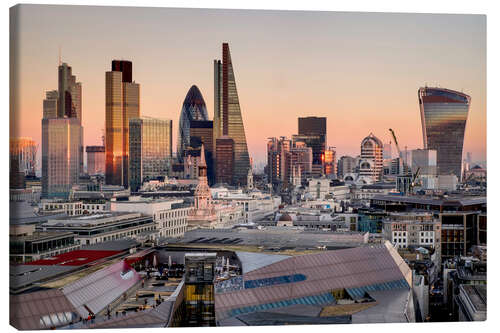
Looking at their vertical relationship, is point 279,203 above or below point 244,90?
below

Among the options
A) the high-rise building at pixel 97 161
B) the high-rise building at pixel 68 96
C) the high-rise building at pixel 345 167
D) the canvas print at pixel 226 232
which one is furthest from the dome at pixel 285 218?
the high-rise building at pixel 97 161

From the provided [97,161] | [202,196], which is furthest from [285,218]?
[97,161]

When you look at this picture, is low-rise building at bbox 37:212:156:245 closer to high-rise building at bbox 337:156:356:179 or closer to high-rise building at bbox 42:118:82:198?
high-rise building at bbox 42:118:82:198

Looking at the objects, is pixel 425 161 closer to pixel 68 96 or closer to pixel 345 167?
pixel 345 167

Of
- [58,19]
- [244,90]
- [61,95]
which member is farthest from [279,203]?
[58,19]

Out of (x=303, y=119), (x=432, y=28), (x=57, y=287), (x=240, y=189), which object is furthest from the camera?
(x=240, y=189)

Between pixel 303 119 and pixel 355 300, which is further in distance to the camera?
pixel 303 119

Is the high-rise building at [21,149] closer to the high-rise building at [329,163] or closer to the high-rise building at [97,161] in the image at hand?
the high-rise building at [329,163]

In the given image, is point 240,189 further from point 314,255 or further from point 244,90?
point 314,255
